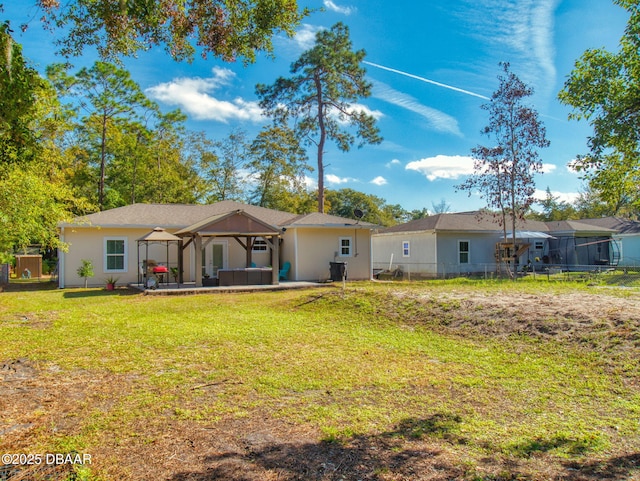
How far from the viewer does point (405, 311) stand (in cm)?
995

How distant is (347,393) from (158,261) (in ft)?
52.7

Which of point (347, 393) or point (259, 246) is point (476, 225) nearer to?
point (259, 246)

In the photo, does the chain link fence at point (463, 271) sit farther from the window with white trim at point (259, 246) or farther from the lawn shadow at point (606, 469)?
the lawn shadow at point (606, 469)

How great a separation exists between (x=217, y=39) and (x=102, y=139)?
2736 cm

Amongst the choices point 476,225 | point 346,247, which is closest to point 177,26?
point 346,247

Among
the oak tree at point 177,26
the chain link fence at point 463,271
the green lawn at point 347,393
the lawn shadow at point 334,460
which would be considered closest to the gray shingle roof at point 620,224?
the chain link fence at point 463,271

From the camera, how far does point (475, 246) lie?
976 inches

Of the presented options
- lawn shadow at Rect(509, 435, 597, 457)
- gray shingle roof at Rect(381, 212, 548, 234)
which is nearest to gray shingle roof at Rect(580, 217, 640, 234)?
gray shingle roof at Rect(381, 212, 548, 234)

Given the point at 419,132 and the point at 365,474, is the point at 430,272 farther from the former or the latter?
the point at 365,474

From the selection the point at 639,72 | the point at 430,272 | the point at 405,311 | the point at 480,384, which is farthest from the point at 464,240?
the point at 480,384

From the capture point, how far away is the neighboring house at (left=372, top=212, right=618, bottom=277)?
23844 millimetres

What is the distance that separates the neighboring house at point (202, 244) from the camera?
17484 millimetres

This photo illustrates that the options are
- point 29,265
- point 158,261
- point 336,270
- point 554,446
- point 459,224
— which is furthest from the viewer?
point 29,265

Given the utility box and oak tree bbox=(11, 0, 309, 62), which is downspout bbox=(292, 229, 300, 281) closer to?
oak tree bbox=(11, 0, 309, 62)
